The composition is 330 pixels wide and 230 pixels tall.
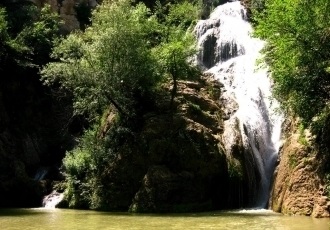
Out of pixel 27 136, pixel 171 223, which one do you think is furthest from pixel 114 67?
pixel 171 223

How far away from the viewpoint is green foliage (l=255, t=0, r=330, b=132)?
66.3 feet

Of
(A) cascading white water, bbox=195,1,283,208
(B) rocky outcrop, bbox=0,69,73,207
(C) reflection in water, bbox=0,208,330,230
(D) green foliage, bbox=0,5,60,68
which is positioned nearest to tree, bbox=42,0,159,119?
(A) cascading white water, bbox=195,1,283,208

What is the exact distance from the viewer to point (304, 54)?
20.5m

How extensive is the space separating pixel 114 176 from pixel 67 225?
30.8ft

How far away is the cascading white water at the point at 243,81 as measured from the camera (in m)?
28.0

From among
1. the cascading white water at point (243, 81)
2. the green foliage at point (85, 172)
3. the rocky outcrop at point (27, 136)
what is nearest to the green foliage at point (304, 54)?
the cascading white water at point (243, 81)

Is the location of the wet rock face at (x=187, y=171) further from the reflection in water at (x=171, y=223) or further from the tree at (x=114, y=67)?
the reflection in water at (x=171, y=223)

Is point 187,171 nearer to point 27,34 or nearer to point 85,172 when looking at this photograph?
point 85,172

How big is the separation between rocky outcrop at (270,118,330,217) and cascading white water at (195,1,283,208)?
2.24 metres

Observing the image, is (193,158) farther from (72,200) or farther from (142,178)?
(72,200)

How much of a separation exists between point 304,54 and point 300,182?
608 centimetres

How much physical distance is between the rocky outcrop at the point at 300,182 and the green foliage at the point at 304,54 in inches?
77.8

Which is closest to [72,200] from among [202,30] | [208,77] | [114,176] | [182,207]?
[114,176]

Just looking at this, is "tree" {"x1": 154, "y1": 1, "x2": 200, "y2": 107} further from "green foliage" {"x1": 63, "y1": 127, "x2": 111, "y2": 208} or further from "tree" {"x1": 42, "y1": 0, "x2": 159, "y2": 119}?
"green foliage" {"x1": 63, "y1": 127, "x2": 111, "y2": 208}
